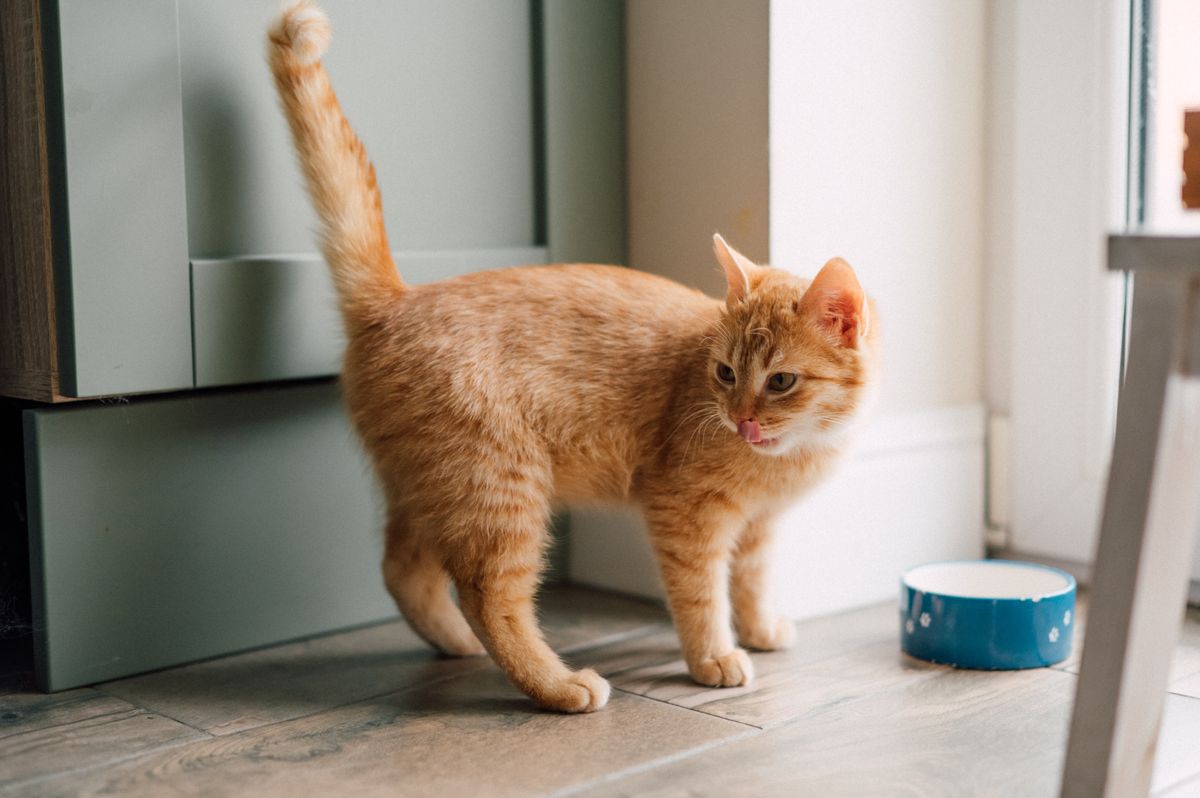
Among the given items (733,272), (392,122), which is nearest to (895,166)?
(733,272)

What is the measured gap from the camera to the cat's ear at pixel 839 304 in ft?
4.44

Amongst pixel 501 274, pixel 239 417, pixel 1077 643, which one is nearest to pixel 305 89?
pixel 501 274

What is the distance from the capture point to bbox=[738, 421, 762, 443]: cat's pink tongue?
4.58 ft

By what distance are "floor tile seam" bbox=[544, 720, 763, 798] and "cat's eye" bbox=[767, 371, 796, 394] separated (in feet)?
1.28

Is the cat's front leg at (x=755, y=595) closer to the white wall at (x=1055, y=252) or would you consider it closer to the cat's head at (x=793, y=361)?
the cat's head at (x=793, y=361)

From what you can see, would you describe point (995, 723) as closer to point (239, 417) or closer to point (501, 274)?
point (501, 274)

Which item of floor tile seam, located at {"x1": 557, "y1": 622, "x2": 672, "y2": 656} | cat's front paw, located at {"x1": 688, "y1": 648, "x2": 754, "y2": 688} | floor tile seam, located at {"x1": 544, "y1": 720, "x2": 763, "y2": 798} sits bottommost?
floor tile seam, located at {"x1": 557, "y1": 622, "x2": 672, "y2": 656}

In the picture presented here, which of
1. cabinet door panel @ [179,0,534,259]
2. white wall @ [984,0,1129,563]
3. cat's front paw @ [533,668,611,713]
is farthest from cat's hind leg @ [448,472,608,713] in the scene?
white wall @ [984,0,1129,563]

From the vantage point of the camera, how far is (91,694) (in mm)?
1490

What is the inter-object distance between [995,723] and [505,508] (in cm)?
62

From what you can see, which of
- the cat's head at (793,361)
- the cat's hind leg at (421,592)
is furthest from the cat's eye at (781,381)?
the cat's hind leg at (421,592)

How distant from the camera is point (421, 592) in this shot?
1631 millimetres

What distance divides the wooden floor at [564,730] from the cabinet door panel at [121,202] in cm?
40

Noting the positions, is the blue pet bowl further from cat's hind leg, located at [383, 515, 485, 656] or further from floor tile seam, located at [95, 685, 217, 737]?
floor tile seam, located at [95, 685, 217, 737]
